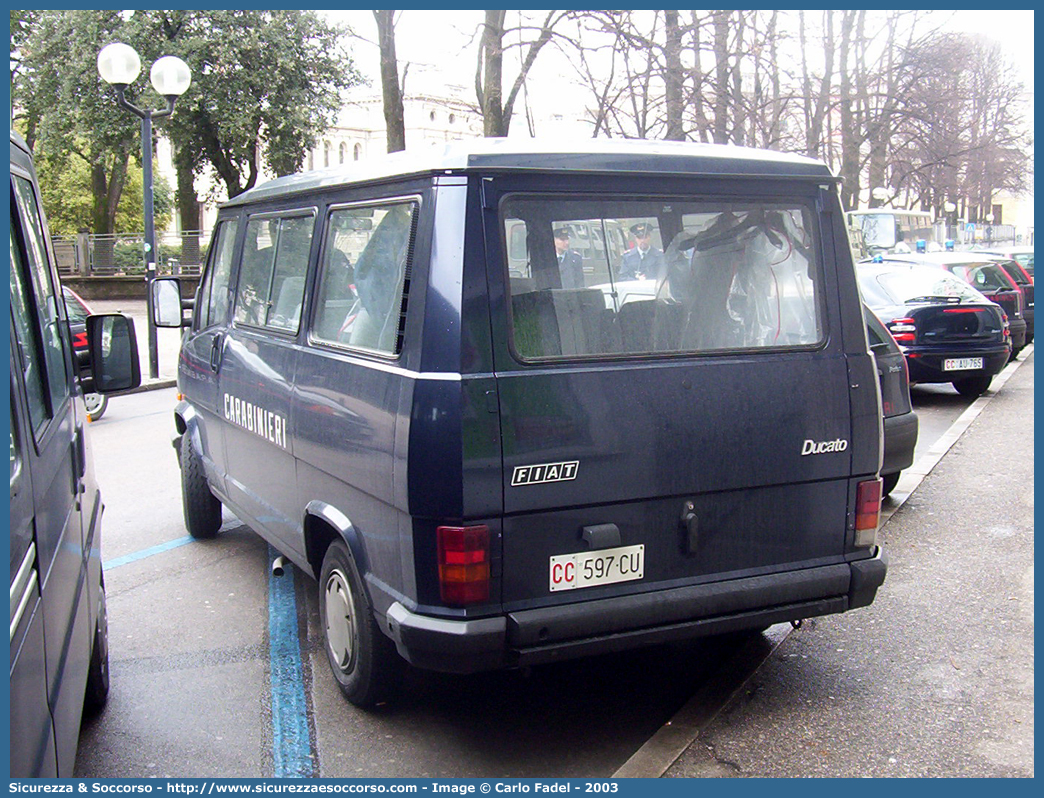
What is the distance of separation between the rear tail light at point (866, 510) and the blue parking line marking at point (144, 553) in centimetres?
428

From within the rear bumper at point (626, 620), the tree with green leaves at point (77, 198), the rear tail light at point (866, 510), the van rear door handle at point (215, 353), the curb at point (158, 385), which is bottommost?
the curb at point (158, 385)

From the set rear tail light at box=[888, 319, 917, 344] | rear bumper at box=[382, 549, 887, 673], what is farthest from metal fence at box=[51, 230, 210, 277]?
rear bumper at box=[382, 549, 887, 673]

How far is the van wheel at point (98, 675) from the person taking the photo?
4.13 metres

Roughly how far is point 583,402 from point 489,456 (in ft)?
1.29

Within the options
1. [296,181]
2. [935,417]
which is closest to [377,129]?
[935,417]

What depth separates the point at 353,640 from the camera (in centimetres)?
420

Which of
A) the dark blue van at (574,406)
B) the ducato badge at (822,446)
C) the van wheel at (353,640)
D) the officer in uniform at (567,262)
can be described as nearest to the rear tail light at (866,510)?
the dark blue van at (574,406)

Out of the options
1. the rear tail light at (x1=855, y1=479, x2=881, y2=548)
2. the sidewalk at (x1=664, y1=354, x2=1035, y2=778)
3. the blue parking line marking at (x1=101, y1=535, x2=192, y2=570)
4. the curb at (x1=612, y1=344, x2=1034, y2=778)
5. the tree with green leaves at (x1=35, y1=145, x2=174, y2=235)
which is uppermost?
the tree with green leaves at (x1=35, y1=145, x2=174, y2=235)

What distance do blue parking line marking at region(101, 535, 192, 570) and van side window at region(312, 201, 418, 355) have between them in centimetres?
275

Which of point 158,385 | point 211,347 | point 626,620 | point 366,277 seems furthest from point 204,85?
point 626,620

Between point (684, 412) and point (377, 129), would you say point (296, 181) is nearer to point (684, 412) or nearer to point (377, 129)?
point (684, 412)

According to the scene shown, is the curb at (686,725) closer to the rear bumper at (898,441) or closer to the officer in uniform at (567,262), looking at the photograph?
the officer in uniform at (567,262)

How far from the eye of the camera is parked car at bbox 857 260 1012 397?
41.2ft

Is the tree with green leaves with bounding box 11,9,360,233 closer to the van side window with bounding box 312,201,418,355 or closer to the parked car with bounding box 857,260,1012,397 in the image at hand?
the parked car with bounding box 857,260,1012,397
